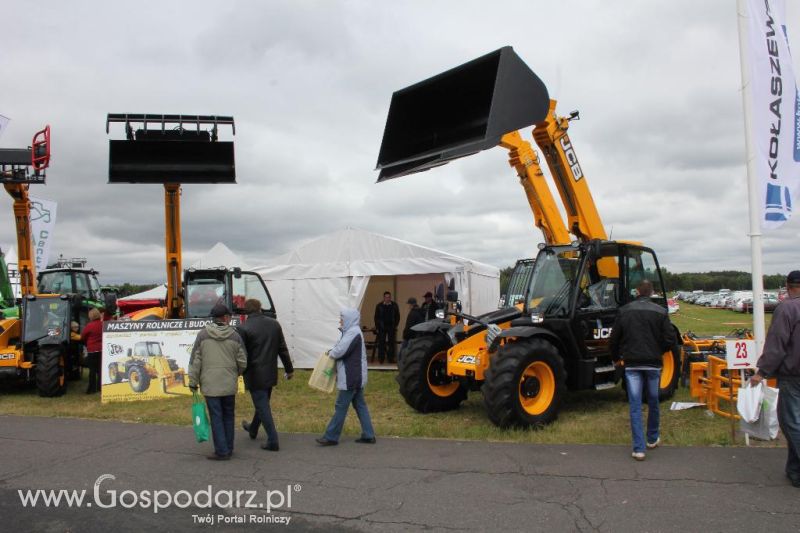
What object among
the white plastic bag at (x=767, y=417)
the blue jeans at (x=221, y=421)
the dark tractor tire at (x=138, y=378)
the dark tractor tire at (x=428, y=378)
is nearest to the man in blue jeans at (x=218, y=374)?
the blue jeans at (x=221, y=421)

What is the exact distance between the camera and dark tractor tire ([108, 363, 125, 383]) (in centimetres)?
1065

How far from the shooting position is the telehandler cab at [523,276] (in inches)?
296

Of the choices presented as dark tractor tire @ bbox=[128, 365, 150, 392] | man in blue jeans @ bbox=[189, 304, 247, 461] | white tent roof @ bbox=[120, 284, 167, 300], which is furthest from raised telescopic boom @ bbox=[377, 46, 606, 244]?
white tent roof @ bbox=[120, 284, 167, 300]

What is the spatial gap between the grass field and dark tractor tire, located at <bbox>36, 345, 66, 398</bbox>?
17 cm

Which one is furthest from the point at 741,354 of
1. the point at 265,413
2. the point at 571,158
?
the point at 265,413

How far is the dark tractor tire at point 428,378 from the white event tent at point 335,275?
5188mm

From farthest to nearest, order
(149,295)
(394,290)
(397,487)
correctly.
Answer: (149,295) → (394,290) → (397,487)

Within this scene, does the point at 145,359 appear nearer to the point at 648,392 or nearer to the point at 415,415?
the point at 415,415

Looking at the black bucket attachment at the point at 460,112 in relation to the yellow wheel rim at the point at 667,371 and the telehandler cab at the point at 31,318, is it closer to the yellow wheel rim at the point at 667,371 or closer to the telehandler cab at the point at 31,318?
the yellow wheel rim at the point at 667,371

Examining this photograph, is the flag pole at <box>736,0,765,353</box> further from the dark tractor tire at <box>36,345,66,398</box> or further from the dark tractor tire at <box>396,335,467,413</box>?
the dark tractor tire at <box>36,345,66,398</box>

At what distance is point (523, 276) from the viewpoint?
991cm

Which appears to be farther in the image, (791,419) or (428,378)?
(428,378)

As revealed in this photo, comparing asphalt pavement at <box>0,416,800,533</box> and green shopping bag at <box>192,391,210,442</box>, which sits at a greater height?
green shopping bag at <box>192,391,210,442</box>

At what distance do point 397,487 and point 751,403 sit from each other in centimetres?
358
